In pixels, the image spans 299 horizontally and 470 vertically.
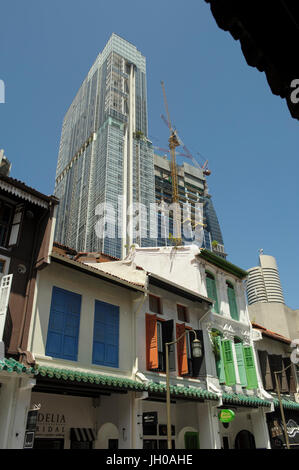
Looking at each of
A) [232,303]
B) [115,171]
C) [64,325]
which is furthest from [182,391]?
[115,171]

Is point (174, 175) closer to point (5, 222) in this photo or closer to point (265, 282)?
point (265, 282)

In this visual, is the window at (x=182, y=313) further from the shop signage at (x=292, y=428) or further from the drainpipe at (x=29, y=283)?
the shop signage at (x=292, y=428)

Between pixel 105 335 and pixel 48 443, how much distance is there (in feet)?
14.4

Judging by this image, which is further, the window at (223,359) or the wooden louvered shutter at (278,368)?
the wooden louvered shutter at (278,368)

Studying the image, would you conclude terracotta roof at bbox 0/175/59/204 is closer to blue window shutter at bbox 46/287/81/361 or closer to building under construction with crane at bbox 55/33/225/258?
blue window shutter at bbox 46/287/81/361

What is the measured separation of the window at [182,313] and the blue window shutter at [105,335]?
457 cm

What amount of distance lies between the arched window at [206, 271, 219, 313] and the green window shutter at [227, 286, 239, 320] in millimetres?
1581

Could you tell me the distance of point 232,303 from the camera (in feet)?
75.4

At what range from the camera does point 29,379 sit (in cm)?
1145

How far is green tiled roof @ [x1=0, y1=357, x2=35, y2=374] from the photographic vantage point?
34.3 ft

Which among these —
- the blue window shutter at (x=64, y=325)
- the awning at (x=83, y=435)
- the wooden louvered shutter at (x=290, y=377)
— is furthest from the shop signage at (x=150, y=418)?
the wooden louvered shutter at (x=290, y=377)

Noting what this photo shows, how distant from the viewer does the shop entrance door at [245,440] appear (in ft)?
69.7
